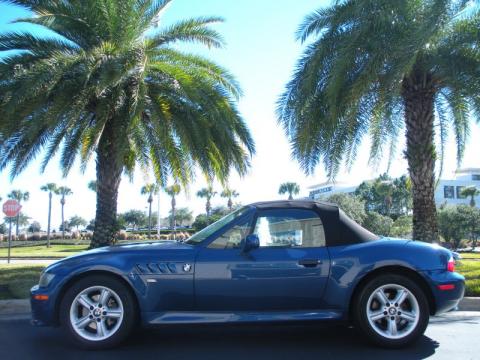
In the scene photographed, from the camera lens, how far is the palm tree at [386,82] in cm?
1018

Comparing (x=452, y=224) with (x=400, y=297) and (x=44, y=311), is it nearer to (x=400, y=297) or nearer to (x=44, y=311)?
(x=400, y=297)

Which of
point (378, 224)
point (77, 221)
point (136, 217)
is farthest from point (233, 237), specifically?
point (77, 221)

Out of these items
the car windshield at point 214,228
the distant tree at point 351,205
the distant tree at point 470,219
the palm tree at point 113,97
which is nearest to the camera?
the car windshield at point 214,228

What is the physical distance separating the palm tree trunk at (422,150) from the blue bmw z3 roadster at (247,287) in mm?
6688

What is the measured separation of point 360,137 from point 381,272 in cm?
815

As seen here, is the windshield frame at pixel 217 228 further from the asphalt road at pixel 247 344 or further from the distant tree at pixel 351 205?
the distant tree at pixel 351 205

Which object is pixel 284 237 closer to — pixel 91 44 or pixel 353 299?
pixel 353 299

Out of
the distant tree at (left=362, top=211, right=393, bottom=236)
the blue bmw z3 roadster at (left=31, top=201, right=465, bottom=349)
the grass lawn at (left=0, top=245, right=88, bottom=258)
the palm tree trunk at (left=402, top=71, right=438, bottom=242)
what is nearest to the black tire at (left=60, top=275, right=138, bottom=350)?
the blue bmw z3 roadster at (left=31, top=201, right=465, bottom=349)

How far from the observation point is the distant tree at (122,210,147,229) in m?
114

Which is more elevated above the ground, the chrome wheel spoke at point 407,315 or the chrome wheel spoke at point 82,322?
the chrome wheel spoke at point 407,315

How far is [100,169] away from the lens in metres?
13.1

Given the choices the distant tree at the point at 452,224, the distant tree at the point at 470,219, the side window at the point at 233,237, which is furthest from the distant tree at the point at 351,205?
the side window at the point at 233,237

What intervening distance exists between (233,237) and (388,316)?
1.84m

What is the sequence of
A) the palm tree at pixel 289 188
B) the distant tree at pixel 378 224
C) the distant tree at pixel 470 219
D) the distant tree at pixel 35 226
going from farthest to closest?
1. the distant tree at pixel 35 226
2. the palm tree at pixel 289 188
3. the distant tree at pixel 378 224
4. the distant tree at pixel 470 219
